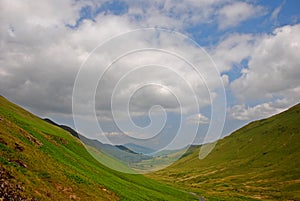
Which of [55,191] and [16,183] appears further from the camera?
[55,191]

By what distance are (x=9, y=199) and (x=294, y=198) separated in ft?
559

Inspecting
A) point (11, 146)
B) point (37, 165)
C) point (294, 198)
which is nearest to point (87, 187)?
point (37, 165)

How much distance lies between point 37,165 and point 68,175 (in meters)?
5.71

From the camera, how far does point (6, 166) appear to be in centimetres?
2800

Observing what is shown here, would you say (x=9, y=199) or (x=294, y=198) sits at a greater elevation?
(x=294, y=198)

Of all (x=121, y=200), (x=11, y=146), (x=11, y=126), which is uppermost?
(x=11, y=126)

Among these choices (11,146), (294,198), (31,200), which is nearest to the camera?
(31,200)

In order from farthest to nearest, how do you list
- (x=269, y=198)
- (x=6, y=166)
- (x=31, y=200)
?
(x=269, y=198) < (x=6, y=166) < (x=31, y=200)

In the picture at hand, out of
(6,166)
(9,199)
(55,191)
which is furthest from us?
(55,191)

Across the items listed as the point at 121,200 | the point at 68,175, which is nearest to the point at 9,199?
the point at 68,175

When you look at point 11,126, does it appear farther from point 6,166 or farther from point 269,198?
point 269,198

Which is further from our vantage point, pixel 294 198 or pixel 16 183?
pixel 294 198

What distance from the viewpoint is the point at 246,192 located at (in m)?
192

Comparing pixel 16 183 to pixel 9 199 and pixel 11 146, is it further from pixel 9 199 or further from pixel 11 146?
pixel 11 146
